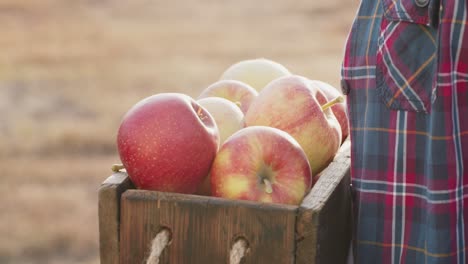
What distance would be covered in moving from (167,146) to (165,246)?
0.16 metres

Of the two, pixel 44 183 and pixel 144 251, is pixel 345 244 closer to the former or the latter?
pixel 144 251

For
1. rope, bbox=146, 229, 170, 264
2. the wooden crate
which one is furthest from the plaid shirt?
rope, bbox=146, 229, 170, 264

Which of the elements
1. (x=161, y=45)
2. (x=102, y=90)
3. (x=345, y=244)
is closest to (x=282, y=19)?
(x=161, y=45)

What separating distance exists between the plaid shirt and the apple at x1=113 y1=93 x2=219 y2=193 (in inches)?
10.3

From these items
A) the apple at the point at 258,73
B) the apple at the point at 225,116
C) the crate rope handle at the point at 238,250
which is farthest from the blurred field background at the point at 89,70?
the crate rope handle at the point at 238,250

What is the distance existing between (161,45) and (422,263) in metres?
5.86

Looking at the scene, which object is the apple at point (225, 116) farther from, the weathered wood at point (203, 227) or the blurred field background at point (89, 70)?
the blurred field background at point (89, 70)

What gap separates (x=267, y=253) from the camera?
1.18 meters

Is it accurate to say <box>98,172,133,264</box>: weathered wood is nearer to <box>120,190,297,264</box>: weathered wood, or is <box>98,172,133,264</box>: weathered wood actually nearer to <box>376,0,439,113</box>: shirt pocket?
<box>120,190,297,264</box>: weathered wood

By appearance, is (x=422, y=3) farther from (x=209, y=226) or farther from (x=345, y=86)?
(x=209, y=226)

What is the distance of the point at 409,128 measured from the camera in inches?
51.4

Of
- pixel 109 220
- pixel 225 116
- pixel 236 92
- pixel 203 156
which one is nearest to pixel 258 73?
pixel 236 92

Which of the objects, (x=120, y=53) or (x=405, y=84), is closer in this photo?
(x=405, y=84)

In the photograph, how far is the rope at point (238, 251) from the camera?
3.84 feet
